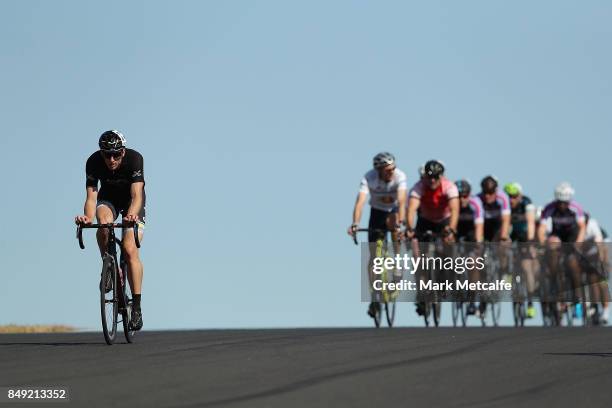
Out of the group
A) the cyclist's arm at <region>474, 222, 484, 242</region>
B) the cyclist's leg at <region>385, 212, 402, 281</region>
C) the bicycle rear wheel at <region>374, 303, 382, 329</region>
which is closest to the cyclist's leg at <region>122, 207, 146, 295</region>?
the cyclist's leg at <region>385, 212, 402, 281</region>

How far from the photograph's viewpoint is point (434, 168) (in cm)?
2275

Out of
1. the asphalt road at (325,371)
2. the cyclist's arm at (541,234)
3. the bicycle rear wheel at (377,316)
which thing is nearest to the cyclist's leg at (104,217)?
the asphalt road at (325,371)

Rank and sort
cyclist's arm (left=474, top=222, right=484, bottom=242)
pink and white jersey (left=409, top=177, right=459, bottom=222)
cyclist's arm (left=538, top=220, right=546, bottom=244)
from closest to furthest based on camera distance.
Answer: pink and white jersey (left=409, top=177, right=459, bottom=222) < cyclist's arm (left=474, top=222, right=484, bottom=242) < cyclist's arm (left=538, top=220, right=546, bottom=244)

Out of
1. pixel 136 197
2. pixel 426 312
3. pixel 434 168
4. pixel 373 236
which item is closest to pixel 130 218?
pixel 136 197

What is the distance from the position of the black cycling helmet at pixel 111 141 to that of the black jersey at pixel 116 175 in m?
0.23

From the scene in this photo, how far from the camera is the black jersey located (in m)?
14.3

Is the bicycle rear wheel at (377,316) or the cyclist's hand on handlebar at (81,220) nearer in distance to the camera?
the cyclist's hand on handlebar at (81,220)

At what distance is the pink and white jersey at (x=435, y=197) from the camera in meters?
23.1

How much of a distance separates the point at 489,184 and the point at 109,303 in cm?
1348

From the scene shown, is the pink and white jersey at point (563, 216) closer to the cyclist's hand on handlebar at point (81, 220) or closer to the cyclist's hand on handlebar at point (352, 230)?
the cyclist's hand on handlebar at point (352, 230)

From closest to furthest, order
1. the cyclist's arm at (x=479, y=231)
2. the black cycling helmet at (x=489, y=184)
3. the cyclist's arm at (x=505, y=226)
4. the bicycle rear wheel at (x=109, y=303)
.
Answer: the bicycle rear wheel at (x=109, y=303) → the cyclist's arm at (x=479, y=231) → the cyclist's arm at (x=505, y=226) → the black cycling helmet at (x=489, y=184)

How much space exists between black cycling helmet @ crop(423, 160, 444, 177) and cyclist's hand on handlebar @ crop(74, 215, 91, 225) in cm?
958

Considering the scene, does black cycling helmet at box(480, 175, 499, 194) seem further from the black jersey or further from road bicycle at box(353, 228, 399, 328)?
the black jersey

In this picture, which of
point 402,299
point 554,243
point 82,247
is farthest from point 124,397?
point 554,243
